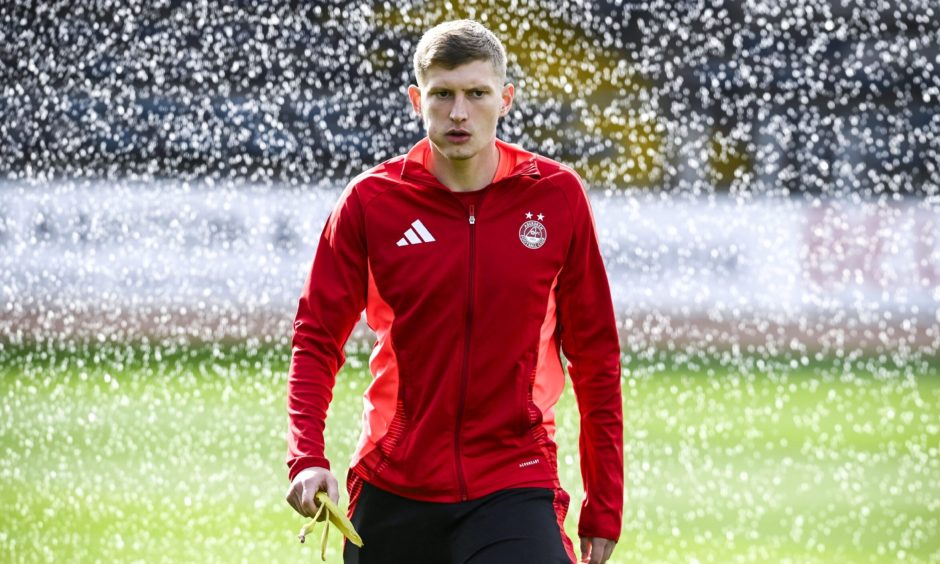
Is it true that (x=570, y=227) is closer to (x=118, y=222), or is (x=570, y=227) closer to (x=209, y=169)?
(x=118, y=222)

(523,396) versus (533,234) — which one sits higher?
(533,234)

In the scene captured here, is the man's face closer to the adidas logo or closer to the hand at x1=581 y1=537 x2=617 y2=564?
the adidas logo

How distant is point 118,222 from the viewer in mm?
12195

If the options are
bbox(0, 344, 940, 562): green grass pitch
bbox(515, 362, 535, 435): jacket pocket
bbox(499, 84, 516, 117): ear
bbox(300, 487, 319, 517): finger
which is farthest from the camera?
bbox(0, 344, 940, 562): green grass pitch

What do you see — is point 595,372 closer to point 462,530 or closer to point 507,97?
point 462,530

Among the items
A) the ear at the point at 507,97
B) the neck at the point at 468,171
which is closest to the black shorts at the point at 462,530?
the neck at the point at 468,171

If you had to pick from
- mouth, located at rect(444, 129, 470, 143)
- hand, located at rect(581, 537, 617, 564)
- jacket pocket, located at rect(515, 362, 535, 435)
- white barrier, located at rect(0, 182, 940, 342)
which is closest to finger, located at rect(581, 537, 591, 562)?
hand, located at rect(581, 537, 617, 564)

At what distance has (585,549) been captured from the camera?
7.55ft

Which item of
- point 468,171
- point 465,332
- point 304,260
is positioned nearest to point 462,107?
point 468,171

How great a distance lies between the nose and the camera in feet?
7.32

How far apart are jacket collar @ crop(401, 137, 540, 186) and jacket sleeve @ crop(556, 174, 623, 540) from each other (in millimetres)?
85

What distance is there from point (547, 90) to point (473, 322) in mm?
16819

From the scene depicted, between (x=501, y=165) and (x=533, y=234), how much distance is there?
136 mm

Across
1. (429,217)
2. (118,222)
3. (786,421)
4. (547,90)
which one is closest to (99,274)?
(118,222)
